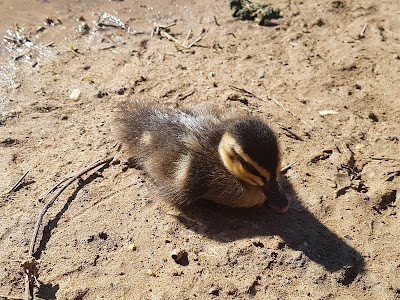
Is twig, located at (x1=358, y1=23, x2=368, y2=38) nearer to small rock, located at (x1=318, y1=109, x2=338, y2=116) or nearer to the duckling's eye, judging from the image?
small rock, located at (x1=318, y1=109, x2=338, y2=116)

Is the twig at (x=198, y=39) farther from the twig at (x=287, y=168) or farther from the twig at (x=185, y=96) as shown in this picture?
the twig at (x=287, y=168)

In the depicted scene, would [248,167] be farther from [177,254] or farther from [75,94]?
[75,94]

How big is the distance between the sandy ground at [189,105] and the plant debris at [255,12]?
141mm

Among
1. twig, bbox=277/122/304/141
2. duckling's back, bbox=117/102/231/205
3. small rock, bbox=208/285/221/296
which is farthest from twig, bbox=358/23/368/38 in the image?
small rock, bbox=208/285/221/296

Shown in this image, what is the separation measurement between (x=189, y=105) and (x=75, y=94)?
1324 millimetres

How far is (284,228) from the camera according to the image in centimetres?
492

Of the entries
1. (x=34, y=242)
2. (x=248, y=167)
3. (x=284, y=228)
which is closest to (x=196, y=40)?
(x=248, y=167)

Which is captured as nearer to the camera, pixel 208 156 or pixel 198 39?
pixel 208 156

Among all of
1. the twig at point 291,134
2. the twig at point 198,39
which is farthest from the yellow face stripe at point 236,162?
the twig at point 198,39

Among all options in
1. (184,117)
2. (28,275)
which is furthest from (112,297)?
(184,117)

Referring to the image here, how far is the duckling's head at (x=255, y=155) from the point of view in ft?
14.9

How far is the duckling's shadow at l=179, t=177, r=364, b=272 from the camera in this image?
4.71 m

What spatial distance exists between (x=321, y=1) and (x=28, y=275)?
20.5 ft

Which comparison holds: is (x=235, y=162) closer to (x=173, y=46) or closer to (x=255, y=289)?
(x=255, y=289)
